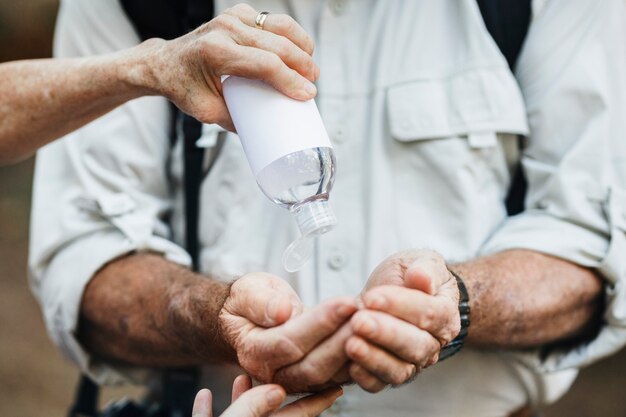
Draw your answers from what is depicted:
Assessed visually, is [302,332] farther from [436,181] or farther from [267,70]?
[436,181]

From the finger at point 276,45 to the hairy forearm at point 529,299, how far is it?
542 mm

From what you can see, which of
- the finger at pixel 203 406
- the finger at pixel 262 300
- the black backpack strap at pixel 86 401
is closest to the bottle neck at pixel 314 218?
the finger at pixel 262 300

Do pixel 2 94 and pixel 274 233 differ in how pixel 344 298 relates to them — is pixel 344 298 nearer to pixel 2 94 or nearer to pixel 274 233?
pixel 274 233

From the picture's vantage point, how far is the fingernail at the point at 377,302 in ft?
3.61

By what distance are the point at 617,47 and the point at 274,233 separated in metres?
0.91

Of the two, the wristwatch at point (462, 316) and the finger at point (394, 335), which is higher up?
the finger at point (394, 335)

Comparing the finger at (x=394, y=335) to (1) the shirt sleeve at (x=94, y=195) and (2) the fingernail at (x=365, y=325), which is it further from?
(1) the shirt sleeve at (x=94, y=195)

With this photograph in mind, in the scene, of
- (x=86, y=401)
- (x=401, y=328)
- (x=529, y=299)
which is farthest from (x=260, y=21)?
(x=86, y=401)

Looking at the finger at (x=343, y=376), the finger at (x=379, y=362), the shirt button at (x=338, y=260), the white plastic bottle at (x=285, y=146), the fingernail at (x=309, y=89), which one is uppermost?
the fingernail at (x=309, y=89)

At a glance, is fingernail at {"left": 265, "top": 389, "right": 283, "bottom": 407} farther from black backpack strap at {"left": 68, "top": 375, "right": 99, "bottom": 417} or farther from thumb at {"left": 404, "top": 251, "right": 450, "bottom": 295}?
black backpack strap at {"left": 68, "top": 375, "right": 99, "bottom": 417}

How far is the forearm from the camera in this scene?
1.46 metres

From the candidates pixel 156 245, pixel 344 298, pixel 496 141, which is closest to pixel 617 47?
pixel 496 141

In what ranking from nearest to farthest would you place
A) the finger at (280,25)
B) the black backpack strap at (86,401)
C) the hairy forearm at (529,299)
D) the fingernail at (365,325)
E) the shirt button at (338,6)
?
the fingernail at (365,325) < the finger at (280,25) < the hairy forearm at (529,299) < the shirt button at (338,6) < the black backpack strap at (86,401)

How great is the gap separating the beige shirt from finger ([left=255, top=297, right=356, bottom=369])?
0.59 m
